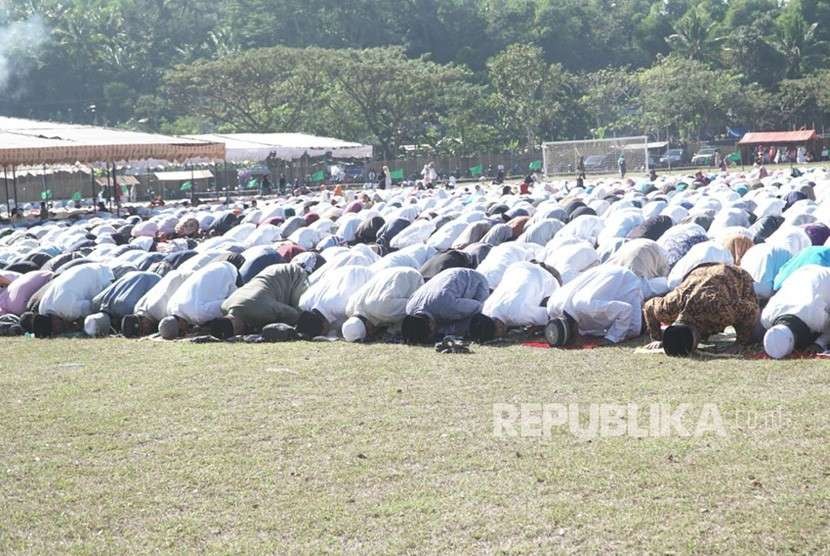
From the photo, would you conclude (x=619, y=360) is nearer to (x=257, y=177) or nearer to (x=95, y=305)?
(x=95, y=305)

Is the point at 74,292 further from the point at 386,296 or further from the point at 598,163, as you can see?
the point at 598,163

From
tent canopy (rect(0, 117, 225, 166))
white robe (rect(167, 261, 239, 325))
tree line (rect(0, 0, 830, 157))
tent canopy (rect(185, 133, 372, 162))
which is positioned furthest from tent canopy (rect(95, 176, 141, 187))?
white robe (rect(167, 261, 239, 325))

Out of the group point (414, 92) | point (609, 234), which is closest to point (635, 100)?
point (414, 92)

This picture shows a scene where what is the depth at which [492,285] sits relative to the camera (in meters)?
13.6

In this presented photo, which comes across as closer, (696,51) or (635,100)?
(635,100)

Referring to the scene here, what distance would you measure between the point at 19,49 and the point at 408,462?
80277mm

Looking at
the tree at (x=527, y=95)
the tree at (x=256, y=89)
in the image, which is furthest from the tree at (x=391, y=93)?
the tree at (x=527, y=95)

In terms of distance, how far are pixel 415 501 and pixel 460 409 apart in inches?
89.0

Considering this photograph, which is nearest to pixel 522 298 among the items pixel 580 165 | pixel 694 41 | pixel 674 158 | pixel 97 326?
pixel 97 326

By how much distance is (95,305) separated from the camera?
14.9m

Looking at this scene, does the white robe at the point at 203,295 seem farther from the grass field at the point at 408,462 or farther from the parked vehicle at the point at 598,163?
the parked vehicle at the point at 598,163

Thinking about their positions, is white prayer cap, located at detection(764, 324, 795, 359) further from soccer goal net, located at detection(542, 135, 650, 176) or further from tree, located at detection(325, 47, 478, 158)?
tree, located at detection(325, 47, 478, 158)

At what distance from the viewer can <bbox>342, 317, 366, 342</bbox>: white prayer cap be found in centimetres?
1242

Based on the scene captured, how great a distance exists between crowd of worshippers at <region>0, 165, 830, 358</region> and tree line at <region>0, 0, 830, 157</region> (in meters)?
44.4
